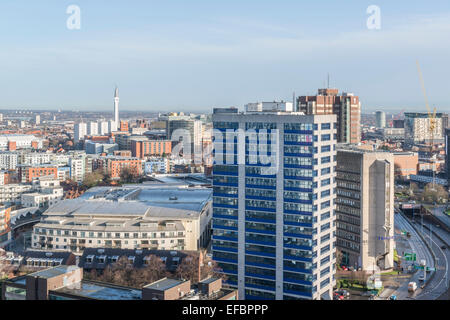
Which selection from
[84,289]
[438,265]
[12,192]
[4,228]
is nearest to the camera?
[84,289]

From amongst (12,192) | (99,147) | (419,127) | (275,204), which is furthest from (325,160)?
(419,127)

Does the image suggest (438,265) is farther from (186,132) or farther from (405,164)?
(186,132)

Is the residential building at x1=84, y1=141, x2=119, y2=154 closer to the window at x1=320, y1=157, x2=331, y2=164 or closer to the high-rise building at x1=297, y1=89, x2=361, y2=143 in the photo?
the high-rise building at x1=297, y1=89, x2=361, y2=143

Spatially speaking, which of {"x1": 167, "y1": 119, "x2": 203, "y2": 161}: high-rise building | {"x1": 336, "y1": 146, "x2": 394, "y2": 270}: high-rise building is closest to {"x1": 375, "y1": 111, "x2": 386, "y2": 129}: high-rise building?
{"x1": 167, "y1": 119, "x2": 203, "y2": 161}: high-rise building

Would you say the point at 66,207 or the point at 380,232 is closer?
the point at 380,232
